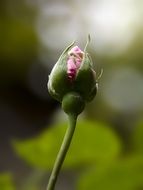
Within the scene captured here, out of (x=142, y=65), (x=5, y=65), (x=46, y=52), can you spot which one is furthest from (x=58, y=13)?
(x=142, y=65)

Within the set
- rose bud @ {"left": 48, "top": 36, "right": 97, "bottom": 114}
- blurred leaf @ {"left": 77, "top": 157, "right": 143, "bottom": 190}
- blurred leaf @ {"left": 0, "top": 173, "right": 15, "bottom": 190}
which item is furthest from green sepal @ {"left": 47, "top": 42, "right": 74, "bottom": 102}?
blurred leaf @ {"left": 77, "top": 157, "right": 143, "bottom": 190}

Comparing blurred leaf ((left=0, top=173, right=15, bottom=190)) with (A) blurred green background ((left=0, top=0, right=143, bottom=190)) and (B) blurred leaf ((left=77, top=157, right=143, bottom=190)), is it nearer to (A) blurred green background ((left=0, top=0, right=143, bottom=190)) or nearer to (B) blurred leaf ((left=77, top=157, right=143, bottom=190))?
(B) blurred leaf ((left=77, top=157, right=143, bottom=190))

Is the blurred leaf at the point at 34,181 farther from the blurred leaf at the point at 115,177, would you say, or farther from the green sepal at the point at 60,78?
the green sepal at the point at 60,78

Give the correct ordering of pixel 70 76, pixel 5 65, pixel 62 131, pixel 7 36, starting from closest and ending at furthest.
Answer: pixel 70 76 → pixel 62 131 → pixel 7 36 → pixel 5 65

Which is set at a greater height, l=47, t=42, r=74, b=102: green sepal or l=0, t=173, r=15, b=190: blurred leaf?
l=47, t=42, r=74, b=102: green sepal

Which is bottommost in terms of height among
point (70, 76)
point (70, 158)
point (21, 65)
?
point (21, 65)

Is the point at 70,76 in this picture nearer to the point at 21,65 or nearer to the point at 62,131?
the point at 62,131
